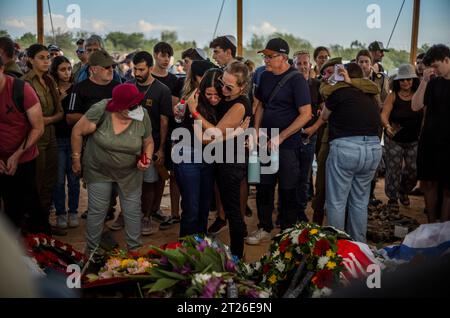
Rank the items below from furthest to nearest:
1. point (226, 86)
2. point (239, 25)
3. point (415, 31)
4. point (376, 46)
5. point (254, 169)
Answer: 1. point (415, 31)
2. point (239, 25)
3. point (376, 46)
4. point (254, 169)
5. point (226, 86)

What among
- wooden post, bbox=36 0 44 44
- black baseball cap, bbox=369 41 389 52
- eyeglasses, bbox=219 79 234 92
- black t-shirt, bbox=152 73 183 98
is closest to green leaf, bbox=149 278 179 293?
eyeglasses, bbox=219 79 234 92

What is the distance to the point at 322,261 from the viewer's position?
269 cm

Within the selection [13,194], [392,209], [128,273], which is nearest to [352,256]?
[128,273]

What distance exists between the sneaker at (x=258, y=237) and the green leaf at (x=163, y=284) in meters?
2.65

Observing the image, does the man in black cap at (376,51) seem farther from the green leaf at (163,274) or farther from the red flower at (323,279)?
the green leaf at (163,274)

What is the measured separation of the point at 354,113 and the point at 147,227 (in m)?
2.40

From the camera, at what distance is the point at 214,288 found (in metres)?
2.16

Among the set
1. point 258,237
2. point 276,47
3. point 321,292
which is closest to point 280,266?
point 321,292

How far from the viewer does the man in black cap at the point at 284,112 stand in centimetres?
443

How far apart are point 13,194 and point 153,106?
1.57 meters

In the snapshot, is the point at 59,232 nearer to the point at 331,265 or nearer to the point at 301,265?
the point at 301,265

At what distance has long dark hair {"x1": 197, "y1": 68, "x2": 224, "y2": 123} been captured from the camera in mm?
3836

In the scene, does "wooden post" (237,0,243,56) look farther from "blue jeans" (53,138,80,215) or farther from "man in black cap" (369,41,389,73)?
"blue jeans" (53,138,80,215)

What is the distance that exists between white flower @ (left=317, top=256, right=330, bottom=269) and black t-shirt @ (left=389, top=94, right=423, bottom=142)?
3.58m
